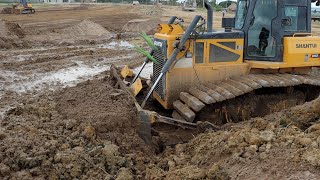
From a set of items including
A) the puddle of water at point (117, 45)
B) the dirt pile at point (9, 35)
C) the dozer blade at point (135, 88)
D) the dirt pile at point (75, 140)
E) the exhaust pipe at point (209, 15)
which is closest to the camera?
the dirt pile at point (75, 140)

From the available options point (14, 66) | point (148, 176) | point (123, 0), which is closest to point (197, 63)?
point (148, 176)

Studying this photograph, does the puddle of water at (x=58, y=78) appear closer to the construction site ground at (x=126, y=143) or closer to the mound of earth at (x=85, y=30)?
the construction site ground at (x=126, y=143)

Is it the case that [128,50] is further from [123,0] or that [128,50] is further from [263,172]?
[123,0]

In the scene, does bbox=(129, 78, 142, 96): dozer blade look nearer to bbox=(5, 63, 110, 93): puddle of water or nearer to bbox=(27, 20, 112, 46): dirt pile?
bbox=(5, 63, 110, 93): puddle of water

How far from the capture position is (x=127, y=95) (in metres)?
7.22

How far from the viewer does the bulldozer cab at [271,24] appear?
283 inches

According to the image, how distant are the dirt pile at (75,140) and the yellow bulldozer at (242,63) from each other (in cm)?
67

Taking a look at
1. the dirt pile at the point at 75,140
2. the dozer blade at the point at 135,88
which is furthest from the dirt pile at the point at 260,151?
the dozer blade at the point at 135,88

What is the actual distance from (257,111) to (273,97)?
0.39 metres

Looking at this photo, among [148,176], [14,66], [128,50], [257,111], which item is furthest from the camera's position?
[128,50]

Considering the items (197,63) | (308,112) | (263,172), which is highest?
(197,63)

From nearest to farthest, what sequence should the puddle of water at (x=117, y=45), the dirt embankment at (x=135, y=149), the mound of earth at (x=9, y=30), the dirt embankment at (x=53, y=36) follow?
the dirt embankment at (x=135, y=149) → the dirt embankment at (x=53, y=36) → the puddle of water at (x=117, y=45) → the mound of earth at (x=9, y=30)

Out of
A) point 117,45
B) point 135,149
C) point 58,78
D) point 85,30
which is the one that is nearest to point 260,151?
point 135,149

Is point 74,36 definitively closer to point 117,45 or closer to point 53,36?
point 53,36
